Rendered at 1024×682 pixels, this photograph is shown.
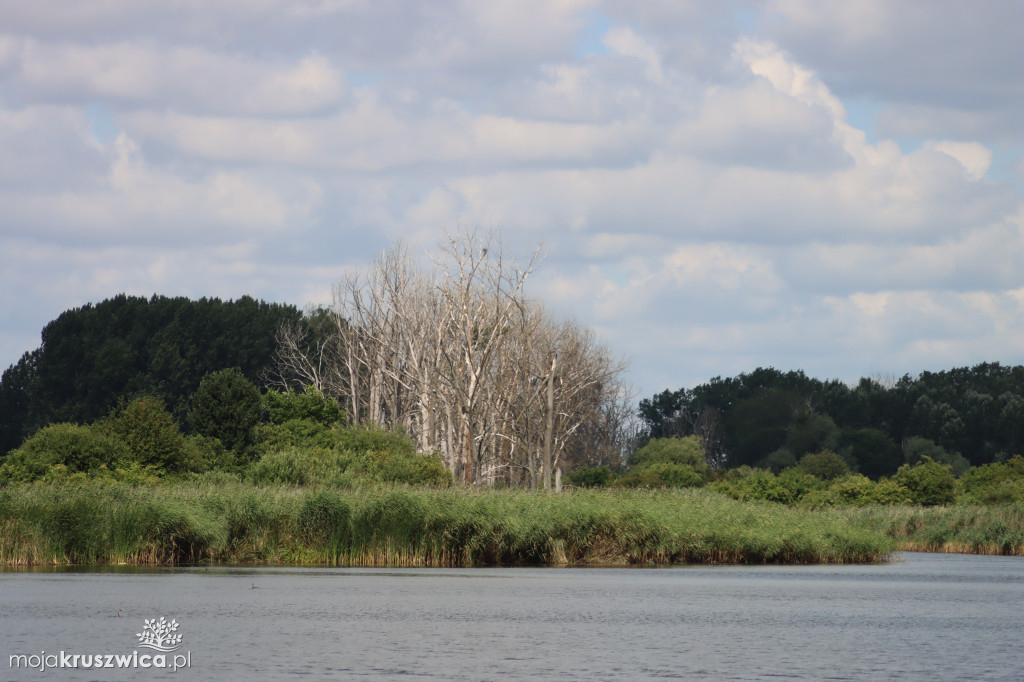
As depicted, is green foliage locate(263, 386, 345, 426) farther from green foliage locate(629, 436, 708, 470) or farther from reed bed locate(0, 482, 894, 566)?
green foliage locate(629, 436, 708, 470)

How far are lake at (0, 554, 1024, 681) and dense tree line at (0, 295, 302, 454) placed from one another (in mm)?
55268

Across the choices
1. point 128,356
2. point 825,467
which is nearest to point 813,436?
point 825,467

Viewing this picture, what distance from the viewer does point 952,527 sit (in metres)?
50.2

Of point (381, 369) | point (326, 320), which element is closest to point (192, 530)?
point (381, 369)

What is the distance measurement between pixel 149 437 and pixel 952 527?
31.1 metres

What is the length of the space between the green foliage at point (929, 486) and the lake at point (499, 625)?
2811cm

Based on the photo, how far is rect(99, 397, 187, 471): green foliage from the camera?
145 feet

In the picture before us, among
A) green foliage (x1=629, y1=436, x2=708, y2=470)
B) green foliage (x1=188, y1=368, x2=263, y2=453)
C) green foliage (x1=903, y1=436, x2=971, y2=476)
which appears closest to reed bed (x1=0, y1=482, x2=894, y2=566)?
green foliage (x1=188, y1=368, x2=263, y2=453)

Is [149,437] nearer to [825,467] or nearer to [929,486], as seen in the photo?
[929,486]

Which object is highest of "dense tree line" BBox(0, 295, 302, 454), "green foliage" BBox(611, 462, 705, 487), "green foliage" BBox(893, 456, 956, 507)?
"dense tree line" BBox(0, 295, 302, 454)

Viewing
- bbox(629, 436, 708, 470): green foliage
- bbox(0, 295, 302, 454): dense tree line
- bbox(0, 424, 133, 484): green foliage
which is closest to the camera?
bbox(0, 424, 133, 484): green foliage

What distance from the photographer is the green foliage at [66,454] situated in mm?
39875

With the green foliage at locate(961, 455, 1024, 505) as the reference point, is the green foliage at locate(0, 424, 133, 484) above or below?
above

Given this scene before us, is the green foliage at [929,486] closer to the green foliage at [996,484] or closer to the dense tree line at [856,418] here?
the green foliage at [996,484]
